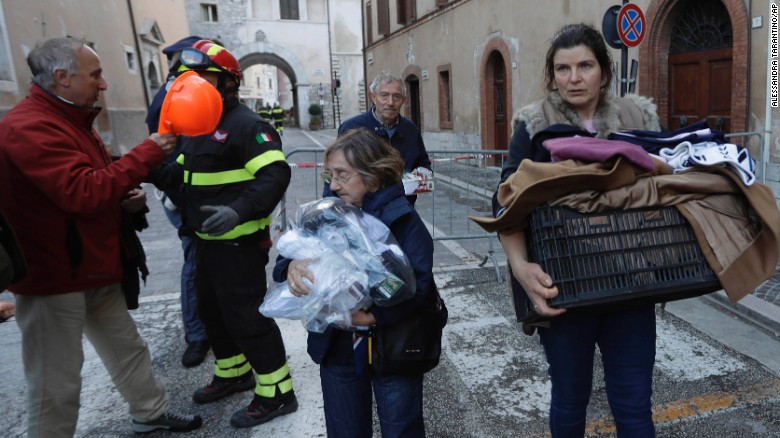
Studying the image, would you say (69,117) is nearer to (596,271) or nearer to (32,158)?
(32,158)

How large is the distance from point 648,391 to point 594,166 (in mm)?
892

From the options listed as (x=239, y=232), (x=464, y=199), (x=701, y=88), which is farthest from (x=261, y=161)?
(x=701, y=88)

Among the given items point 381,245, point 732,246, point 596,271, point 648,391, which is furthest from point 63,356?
point 732,246

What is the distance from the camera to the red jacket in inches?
86.4

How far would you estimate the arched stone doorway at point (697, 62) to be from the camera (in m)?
7.01

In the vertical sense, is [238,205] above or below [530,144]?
below

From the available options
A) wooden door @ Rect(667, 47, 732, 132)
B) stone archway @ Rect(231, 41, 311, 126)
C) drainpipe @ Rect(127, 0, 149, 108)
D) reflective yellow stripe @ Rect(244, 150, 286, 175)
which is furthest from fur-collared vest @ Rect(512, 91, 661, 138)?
stone archway @ Rect(231, 41, 311, 126)

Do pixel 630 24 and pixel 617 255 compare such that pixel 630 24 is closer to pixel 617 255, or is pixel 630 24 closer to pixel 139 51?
pixel 617 255

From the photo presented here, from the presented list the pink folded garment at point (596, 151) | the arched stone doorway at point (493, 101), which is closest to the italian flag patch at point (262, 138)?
the pink folded garment at point (596, 151)

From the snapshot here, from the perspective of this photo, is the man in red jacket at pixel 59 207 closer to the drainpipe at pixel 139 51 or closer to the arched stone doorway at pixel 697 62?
the arched stone doorway at pixel 697 62

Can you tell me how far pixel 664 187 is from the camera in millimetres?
1646

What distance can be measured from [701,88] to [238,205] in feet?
24.9

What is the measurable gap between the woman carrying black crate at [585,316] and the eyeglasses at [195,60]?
5.23 ft

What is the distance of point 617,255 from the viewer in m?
1.63
